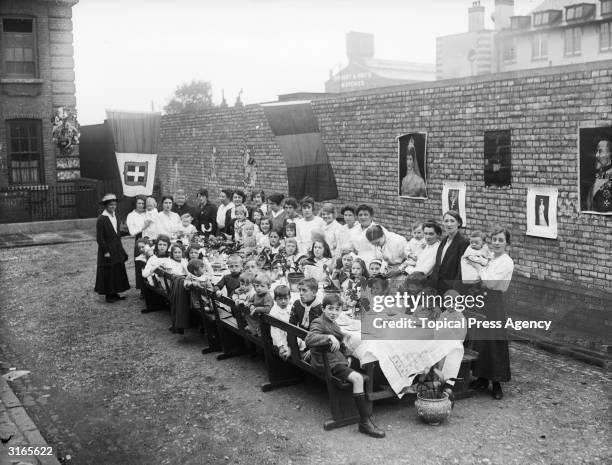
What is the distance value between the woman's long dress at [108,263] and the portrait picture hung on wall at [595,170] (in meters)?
7.48

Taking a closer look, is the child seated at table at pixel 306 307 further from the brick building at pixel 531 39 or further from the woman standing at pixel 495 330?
the brick building at pixel 531 39

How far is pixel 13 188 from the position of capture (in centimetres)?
2206

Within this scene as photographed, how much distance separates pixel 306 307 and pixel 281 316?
0.43 meters

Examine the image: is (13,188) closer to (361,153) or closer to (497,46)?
(361,153)

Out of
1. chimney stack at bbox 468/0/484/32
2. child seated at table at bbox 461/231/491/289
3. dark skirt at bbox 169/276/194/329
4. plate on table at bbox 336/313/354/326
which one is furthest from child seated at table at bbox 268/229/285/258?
chimney stack at bbox 468/0/484/32

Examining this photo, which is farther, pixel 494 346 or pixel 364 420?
pixel 494 346

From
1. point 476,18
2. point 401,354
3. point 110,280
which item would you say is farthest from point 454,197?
point 476,18

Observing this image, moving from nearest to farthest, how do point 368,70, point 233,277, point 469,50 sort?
point 233,277 → point 469,50 → point 368,70

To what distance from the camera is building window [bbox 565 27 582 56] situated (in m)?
46.8

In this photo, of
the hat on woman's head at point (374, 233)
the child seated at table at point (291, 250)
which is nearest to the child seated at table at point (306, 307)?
the hat on woman's head at point (374, 233)

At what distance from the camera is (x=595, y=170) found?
10320mm

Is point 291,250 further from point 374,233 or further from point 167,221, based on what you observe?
point 167,221

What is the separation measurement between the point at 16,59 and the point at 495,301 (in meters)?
19.5

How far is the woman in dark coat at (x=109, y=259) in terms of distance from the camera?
1212cm
